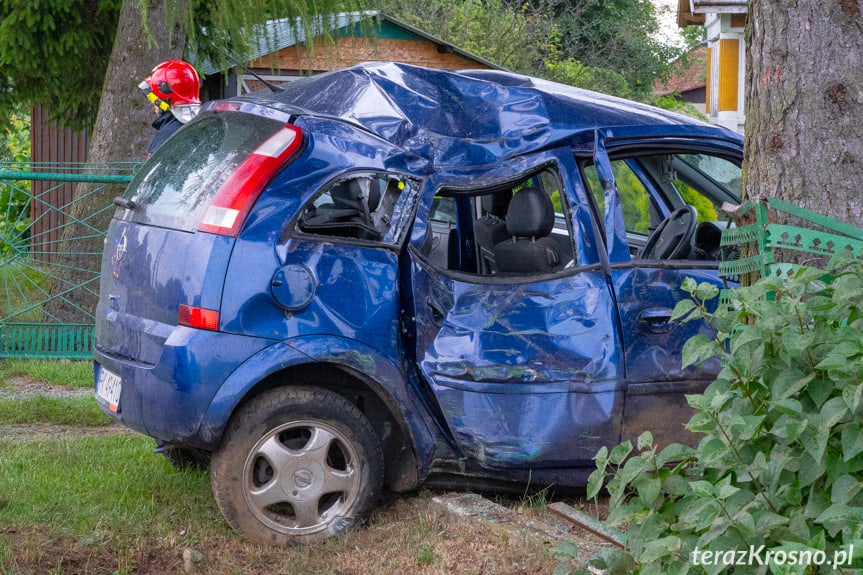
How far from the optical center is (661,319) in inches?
163

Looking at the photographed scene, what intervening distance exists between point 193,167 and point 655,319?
2150 millimetres

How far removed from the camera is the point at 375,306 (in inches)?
155

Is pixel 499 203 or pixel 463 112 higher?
pixel 463 112

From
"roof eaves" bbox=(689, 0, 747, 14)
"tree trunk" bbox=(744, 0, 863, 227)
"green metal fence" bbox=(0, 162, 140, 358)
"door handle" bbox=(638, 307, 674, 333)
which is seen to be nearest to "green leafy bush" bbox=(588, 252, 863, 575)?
"tree trunk" bbox=(744, 0, 863, 227)

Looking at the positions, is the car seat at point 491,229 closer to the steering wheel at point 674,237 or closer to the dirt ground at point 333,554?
the steering wheel at point 674,237

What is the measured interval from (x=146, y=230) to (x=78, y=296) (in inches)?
207

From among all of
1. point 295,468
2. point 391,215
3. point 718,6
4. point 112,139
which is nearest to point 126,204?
point 391,215

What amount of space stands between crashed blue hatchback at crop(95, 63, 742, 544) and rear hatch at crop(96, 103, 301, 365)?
11 mm

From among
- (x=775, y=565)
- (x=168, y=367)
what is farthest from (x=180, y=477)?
(x=775, y=565)

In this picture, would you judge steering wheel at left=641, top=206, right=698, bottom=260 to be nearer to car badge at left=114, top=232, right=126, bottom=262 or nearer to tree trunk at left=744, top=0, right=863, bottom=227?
tree trunk at left=744, top=0, right=863, bottom=227

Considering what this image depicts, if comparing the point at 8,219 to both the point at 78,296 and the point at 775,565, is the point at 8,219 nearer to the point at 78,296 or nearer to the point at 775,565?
the point at 78,296

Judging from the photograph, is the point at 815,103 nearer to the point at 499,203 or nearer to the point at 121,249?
the point at 499,203

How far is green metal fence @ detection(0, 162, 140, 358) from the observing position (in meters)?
8.29

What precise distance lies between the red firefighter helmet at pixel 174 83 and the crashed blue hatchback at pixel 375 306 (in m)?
3.11
